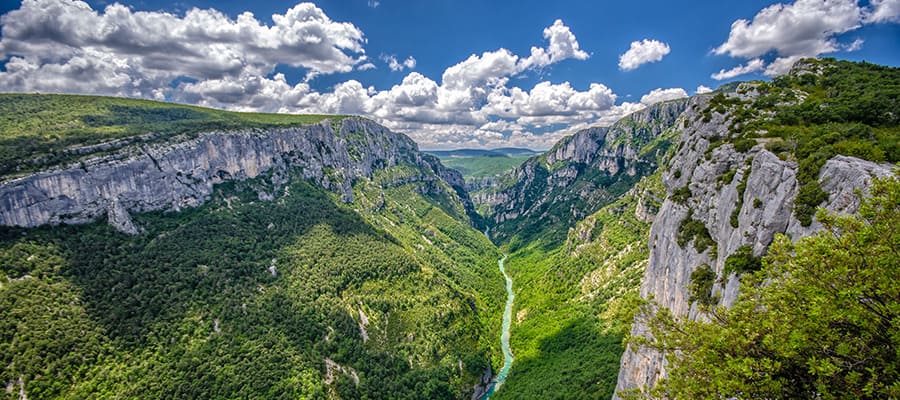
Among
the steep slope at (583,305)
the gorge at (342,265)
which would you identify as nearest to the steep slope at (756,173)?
the gorge at (342,265)

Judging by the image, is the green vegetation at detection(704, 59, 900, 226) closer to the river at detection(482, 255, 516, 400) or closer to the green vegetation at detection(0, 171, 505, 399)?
the river at detection(482, 255, 516, 400)

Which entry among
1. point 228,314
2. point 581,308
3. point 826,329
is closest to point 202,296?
point 228,314

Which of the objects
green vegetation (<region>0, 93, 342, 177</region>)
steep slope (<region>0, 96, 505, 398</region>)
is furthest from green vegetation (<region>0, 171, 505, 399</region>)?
green vegetation (<region>0, 93, 342, 177</region>)

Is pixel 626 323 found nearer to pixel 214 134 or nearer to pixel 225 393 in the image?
pixel 225 393

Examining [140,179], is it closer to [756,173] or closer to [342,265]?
[342,265]

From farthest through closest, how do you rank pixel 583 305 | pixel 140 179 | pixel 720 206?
pixel 140 179, pixel 583 305, pixel 720 206

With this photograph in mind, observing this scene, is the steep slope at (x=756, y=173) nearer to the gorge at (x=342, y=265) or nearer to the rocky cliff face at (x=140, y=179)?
the gorge at (x=342, y=265)

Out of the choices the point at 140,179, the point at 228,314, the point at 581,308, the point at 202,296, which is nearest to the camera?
the point at 228,314
